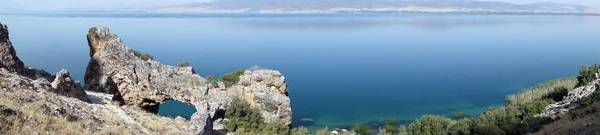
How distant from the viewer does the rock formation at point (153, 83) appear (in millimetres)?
26062

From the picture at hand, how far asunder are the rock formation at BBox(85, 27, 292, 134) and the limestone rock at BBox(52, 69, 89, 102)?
6.49 meters

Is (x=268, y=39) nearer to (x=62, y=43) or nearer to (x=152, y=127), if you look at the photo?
(x=62, y=43)

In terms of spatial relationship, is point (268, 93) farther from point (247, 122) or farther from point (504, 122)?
point (504, 122)

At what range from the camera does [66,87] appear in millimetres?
18141

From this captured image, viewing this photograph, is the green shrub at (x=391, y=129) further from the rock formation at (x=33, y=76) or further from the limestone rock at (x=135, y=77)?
the rock formation at (x=33, y=76)

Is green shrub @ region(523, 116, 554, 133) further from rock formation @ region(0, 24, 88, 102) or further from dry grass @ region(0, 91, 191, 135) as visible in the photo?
rock formation @ region(0, 24, 88, 102)

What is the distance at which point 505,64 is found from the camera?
8219 cm

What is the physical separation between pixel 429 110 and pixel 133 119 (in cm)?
4137

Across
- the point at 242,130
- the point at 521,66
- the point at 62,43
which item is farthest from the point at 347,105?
the point at 62,43

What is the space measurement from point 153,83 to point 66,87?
8.43 metres

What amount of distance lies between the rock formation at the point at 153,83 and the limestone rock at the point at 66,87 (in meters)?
6.49

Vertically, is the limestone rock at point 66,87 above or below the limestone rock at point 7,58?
below

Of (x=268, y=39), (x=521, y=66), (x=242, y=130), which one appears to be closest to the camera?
(x=242, y=130)

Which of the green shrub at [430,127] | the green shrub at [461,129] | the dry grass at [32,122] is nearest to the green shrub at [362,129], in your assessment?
the green shrub at [430,127]
